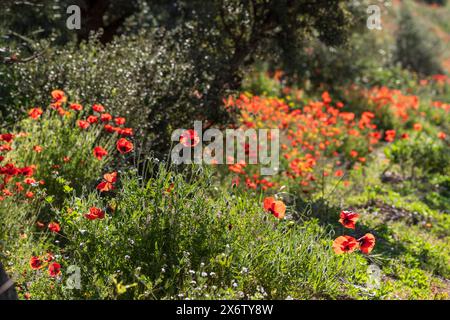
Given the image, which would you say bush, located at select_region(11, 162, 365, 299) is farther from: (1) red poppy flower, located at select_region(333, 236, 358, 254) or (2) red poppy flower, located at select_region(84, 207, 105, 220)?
(1) red poppy flower, located at select_region(333, 236, 358, 254)

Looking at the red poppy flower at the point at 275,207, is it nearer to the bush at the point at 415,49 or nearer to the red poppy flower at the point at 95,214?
the red poppy flower at the point at 95,214

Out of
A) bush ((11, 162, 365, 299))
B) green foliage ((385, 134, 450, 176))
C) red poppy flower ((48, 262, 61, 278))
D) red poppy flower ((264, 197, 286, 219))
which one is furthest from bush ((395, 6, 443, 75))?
red poppy flower ((48, 262, 61, 278))

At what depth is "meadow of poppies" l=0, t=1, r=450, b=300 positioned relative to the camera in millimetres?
4148

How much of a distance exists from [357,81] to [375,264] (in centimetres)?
854

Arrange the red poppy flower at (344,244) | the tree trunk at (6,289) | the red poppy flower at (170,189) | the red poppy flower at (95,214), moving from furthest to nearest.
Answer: the red poppy flower at (170,189), the red poppy flower at (344,244), the red poppy flower at (95,214), the tree trunk at (6,289)

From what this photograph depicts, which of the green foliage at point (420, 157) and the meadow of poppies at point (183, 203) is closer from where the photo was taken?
the meadow of poppies at point (183, 203)

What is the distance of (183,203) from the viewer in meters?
4.45

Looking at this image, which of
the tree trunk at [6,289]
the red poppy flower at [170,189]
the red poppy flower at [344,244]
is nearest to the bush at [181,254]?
the red poppy flower at [170,189]

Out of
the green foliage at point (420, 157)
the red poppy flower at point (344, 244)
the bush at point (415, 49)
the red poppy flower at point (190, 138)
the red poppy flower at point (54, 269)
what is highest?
the bush at point (415, 49)

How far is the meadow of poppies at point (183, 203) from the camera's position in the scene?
4148 millimetres

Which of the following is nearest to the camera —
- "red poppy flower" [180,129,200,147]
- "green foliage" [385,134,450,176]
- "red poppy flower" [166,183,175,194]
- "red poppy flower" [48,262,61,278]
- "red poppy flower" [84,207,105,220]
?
"red poppy flower" [48,262,61,278]

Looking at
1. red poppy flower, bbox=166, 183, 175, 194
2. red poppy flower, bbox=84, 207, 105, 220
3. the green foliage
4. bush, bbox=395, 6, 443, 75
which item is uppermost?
bush, bbox=395, 6, 443, 75

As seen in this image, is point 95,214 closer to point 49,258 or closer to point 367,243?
point 49,258

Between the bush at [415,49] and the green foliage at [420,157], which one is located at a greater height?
the bush at [415,49]
